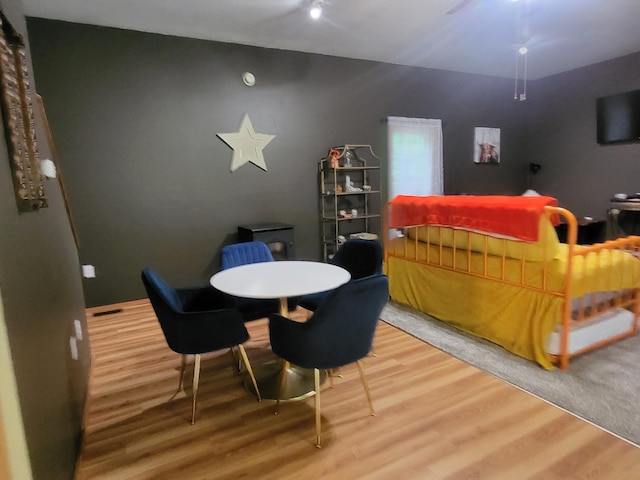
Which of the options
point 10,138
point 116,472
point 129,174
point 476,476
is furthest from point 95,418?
point 129,174

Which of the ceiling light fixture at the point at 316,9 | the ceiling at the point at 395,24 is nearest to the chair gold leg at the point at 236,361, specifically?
the ceiling light fixture at the point at 316,9

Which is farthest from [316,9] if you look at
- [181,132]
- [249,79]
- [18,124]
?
[18,124]

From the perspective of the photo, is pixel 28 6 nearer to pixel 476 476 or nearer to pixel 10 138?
pixel 10 138

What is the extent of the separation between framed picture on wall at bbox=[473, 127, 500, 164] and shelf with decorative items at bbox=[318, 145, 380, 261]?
1.82m

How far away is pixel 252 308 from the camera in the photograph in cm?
264

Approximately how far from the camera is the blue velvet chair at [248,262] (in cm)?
263

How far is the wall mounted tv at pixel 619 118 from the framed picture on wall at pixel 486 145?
132 centimetres

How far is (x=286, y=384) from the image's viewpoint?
7.87ft

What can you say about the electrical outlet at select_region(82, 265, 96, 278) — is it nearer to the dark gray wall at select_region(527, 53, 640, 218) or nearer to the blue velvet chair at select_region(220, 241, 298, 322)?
the blue velvet chair at select_region(220, 241, 298, 322)

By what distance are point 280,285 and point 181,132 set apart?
8.93ft

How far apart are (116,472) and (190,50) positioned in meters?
3.84

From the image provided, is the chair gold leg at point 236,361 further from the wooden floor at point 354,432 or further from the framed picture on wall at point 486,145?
the framed picture on wall at point 486,145

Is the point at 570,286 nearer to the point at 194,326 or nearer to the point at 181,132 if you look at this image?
the point at 194,326

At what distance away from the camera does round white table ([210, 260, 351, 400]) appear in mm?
2041
